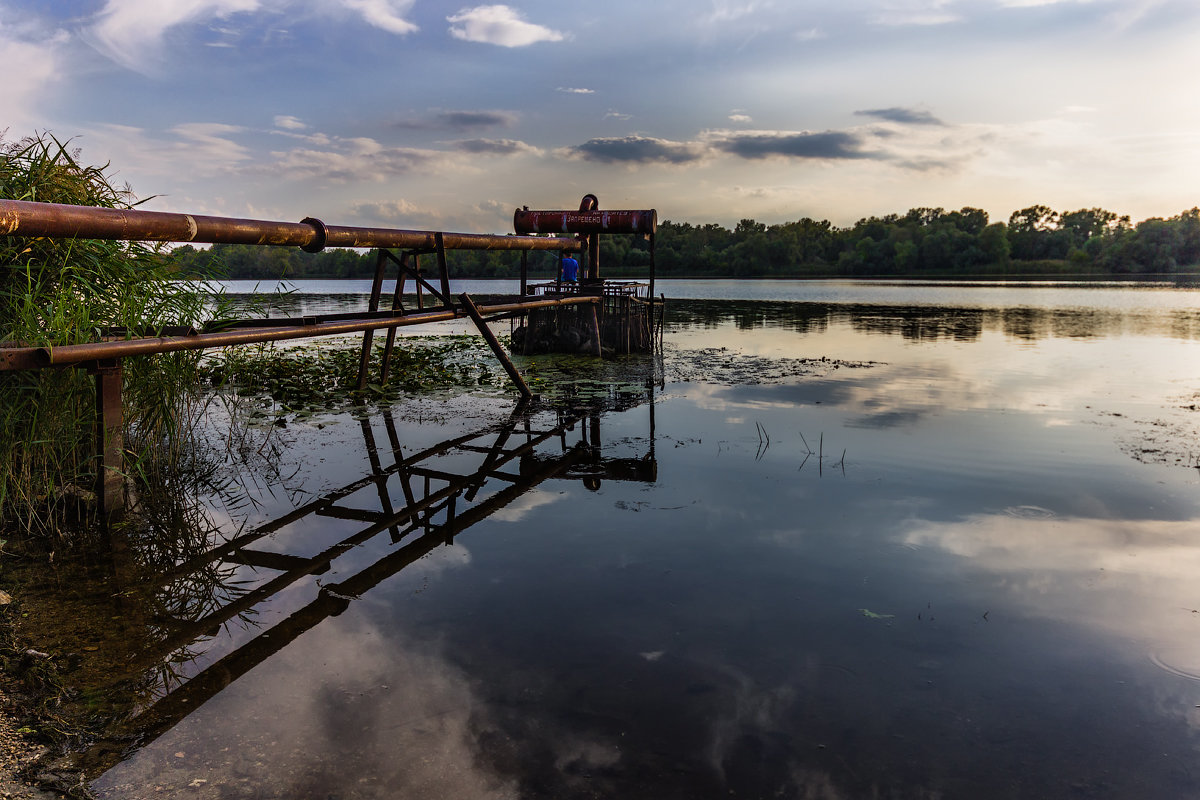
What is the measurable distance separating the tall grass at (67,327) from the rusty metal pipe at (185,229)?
18.1 inches

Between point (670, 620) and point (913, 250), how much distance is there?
150783mm

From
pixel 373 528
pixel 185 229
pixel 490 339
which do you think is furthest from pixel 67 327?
pixel 490 339

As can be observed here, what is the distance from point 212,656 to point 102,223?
3749 mm

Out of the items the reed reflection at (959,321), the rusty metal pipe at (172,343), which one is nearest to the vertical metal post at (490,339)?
the rusty metal pipe at (172,343)

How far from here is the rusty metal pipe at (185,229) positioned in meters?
5.30

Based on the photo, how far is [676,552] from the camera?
6035 millimetres

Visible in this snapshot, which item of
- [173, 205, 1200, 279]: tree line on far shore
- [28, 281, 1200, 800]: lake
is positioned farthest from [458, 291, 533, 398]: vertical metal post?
[173, 205, 1200, 279]: tree line on far shore

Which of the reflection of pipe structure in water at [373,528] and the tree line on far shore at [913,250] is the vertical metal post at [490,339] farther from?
the tree line on far shore at [913,250]

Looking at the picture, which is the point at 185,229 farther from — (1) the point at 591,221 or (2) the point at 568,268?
(2) the point at 568,268

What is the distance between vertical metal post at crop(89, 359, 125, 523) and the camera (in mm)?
6016

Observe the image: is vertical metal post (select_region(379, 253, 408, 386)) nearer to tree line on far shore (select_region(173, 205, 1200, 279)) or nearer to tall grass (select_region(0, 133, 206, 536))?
tall grass (select_region(0, 133, 206, 536))

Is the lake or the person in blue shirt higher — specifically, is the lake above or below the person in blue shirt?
below

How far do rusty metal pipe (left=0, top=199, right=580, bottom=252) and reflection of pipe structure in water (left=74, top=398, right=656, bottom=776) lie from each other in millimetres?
2726

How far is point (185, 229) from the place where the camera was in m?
6.71
